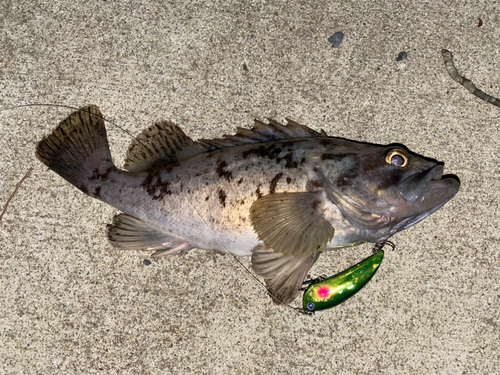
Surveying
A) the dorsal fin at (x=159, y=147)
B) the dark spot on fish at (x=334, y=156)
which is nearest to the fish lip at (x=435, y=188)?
the dark spot on fish at (x=334, y=156)

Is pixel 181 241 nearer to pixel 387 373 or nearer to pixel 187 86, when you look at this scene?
pixel 187 86

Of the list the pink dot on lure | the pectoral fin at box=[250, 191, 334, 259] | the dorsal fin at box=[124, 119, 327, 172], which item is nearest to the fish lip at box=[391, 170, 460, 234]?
the pectoral fin at box=[250, 191, 334, 259]

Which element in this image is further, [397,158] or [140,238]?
[140,238]

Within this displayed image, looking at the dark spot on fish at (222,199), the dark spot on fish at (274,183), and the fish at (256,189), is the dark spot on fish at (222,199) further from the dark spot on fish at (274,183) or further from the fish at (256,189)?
the dark spot on fish at (274,183)

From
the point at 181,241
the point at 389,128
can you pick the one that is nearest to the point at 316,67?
the point at 389,128

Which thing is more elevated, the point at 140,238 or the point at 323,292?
the point at 140,238

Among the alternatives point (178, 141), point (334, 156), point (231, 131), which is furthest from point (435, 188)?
point (178, 141)

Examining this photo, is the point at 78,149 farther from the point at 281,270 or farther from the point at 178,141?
the point at 281,270
